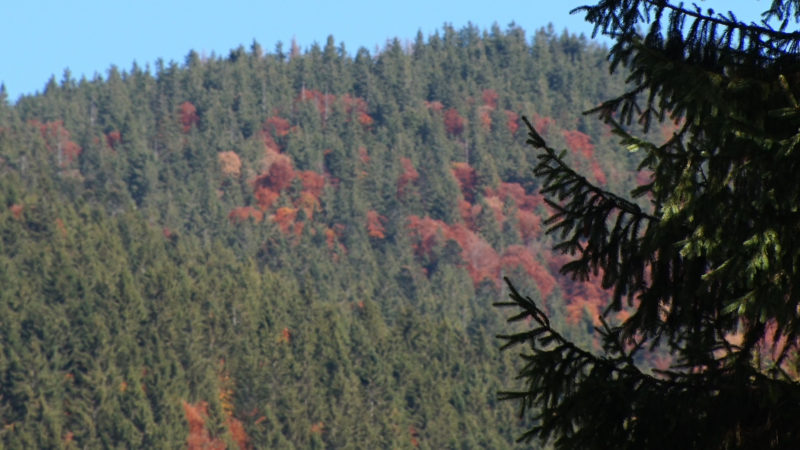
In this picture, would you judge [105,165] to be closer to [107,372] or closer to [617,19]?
[107,372]

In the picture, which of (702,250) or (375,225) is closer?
(702,250)

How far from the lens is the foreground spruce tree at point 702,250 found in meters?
6.10

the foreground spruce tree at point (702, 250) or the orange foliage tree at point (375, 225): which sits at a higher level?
the orange foliage tree at point (375, 225)

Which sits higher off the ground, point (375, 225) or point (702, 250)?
point (375, 225)

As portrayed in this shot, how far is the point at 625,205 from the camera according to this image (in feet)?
23.9

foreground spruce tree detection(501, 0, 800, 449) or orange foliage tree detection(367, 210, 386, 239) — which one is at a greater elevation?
orange foliage tree detection(367, 210, 386, 239)

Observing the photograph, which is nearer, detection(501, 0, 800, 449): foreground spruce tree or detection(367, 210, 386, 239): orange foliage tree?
detection(501, 0, 800, 449): foreground spruce tree

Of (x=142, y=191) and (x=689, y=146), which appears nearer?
(x=689, y=146)

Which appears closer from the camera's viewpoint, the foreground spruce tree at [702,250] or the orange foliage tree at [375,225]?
the foreground spruce tree at [702,250]

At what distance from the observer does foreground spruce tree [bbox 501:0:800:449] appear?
6.10 m

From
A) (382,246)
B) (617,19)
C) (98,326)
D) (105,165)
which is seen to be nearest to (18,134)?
(105,165)

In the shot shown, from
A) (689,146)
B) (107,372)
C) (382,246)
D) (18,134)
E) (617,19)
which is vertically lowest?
(689,146)

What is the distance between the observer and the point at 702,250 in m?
6.86

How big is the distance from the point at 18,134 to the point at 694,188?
172240 mm
